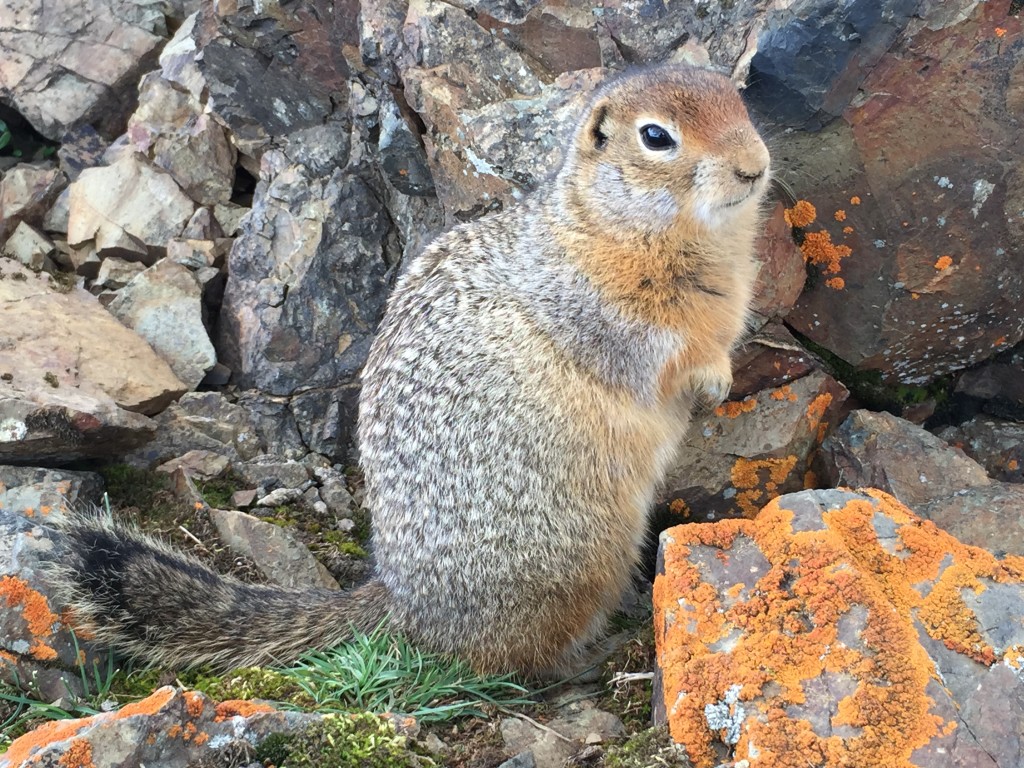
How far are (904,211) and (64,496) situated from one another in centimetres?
517

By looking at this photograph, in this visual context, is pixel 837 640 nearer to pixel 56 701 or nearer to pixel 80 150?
pixel 56 701

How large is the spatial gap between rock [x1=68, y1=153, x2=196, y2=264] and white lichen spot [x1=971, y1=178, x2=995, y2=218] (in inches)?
229

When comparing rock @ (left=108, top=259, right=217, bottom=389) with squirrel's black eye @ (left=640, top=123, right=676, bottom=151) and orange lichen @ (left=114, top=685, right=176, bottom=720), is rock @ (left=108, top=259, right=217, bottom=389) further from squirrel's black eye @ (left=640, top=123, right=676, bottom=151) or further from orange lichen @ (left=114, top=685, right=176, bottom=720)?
squirrel's black eye @ (left=640, top=123, right=676, bottom=151)

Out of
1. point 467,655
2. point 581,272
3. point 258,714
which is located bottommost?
point 467,655

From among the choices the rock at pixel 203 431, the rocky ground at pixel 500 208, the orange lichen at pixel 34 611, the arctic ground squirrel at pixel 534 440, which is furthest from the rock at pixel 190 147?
the orange lichen at pixel 34 611

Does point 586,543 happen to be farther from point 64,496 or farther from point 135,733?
point 64,496

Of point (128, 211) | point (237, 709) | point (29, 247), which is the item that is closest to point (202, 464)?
point (128, 211)

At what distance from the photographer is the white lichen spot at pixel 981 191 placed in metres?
5.34

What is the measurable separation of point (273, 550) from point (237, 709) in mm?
2150

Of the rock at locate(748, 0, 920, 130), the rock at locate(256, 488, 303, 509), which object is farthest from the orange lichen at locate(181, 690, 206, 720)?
the rock at locate(748, 0, 920, 130)

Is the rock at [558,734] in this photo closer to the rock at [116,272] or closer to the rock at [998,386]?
the rock at [998,386]

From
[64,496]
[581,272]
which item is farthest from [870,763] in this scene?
[64,496]

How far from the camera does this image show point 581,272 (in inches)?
198

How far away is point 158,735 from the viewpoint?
134 inches
